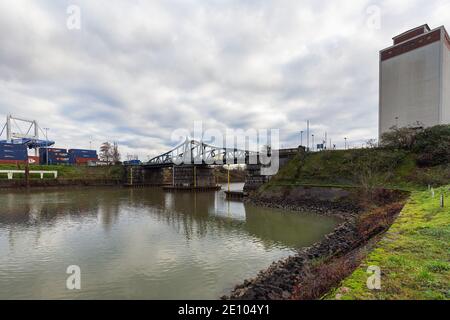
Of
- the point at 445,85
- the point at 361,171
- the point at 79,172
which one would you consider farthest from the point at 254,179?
the point at 79,172

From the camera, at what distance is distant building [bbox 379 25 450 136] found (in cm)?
4000

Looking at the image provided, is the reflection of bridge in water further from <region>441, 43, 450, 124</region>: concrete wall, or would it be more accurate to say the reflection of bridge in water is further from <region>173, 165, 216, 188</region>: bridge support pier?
<region>441, 43, 450, 124</region>: concrete wall

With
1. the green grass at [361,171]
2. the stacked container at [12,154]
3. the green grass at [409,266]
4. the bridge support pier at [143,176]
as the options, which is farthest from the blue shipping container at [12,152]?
the green grass at [409,266]

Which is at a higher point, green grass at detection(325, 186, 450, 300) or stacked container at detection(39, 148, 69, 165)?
stacked container at detection(39, 148, 69, 165)

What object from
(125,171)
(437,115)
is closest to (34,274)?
(437,115)

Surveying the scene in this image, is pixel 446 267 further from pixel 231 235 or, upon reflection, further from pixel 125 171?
pixel 125 171

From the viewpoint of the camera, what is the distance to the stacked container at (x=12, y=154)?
64637 millimetres

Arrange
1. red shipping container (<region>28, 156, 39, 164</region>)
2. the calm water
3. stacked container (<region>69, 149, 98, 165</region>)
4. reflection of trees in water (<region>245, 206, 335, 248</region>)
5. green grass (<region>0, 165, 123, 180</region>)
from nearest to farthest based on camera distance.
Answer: the calm water < reflection of trees in water (<region>245, 206, 335, 248</region>) < green grass (<region>0, 165, 123, 180</region>) < red shipping container (<region>28, 156, 39, 164</region>) < stacked container (<region>69, 149, 98, 165</region>)

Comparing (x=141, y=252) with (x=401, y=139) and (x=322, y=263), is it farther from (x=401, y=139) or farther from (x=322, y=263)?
(x=401, y=139)

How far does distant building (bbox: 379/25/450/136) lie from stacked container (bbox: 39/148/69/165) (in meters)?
96.3

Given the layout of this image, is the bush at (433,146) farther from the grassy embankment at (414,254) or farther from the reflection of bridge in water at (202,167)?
the reflection of bridge in water at (202,167)

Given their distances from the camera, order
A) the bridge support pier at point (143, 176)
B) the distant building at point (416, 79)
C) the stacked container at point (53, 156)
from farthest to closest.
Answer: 1. the stacked container at point (53, 156)
2. the bridge support pier at point (143, 176)
3. the distant building at point (416, 79)

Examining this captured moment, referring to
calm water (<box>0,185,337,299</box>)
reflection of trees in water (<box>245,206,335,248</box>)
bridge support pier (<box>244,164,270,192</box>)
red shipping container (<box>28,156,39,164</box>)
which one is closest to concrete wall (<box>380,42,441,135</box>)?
bridge support pier (<box>244,164,270,192</box>)
